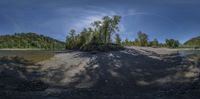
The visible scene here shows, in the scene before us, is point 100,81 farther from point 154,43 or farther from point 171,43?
point 171,43

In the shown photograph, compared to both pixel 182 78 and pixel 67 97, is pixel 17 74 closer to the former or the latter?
pixel 67 97

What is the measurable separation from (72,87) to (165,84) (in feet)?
23.7

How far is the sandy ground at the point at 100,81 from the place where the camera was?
19969 mm

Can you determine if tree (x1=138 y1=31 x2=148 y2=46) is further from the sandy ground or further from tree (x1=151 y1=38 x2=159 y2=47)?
the sandy ground

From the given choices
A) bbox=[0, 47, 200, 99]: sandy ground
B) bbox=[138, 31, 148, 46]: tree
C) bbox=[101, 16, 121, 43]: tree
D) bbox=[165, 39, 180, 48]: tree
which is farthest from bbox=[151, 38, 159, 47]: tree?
bbox=[0, 47, 200, 99]: sandy ground

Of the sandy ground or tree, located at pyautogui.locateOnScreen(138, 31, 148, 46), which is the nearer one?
the sandy ground

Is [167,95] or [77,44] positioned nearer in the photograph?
[167,95]

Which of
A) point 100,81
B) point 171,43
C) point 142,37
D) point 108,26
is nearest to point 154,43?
point 142,37

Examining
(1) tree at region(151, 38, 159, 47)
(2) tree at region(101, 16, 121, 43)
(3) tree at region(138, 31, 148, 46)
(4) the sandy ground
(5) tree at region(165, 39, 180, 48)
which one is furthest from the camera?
(5) tree at region(165, 39, 180, 48)

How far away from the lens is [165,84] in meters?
24.5

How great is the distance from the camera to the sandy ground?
20.0m

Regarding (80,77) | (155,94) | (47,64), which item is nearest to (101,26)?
(47,64)

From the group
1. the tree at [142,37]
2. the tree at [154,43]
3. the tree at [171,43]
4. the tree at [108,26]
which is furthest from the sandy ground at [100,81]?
the tree at [171,43]

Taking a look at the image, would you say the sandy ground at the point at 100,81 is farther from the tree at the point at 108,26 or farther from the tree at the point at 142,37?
the tree at the point at 142,37
